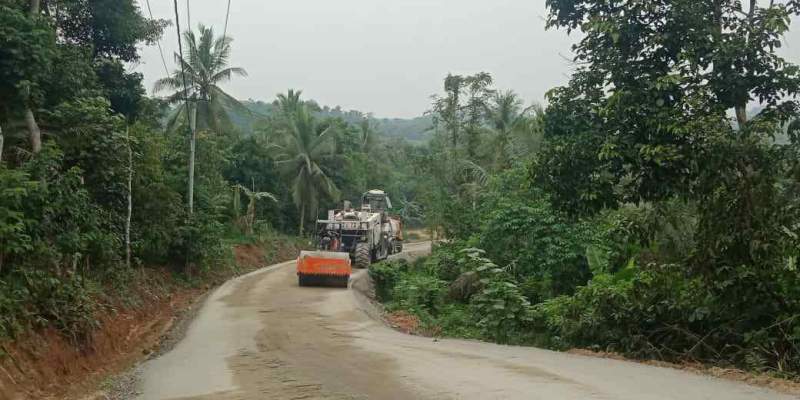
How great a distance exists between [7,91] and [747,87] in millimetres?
11369

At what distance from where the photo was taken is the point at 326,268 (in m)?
20.8

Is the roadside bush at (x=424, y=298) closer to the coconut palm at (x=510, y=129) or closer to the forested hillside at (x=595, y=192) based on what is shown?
the forested hillside at (x=595, y=192)

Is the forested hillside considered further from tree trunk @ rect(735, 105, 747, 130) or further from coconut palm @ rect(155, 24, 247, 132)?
coconut palm @ rect(155, 24, 247, 132)

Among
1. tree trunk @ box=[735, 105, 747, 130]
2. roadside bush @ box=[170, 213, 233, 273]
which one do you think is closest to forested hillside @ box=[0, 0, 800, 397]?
tree trunk @ box=[735, 105, 747, 130]

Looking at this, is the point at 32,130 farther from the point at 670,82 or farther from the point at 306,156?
the point at 306,156

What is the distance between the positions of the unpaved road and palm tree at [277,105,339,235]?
25972mm

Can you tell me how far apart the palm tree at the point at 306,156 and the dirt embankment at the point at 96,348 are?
2064cm

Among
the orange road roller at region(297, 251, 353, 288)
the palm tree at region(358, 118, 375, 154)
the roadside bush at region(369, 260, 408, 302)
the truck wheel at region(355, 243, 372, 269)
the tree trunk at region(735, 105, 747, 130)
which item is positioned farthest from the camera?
the palm tree at region(358, 118, 375, 154)

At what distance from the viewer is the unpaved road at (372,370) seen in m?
7.30

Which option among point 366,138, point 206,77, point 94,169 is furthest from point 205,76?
point 366,138

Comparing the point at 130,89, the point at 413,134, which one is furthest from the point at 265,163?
the point at 413,134

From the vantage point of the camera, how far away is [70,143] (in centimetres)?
1246

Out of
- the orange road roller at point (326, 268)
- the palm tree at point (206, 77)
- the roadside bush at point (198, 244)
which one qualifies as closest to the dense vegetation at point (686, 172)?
the orange road roller at point (326, 268)

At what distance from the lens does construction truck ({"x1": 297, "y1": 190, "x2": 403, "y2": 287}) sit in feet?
68.1
